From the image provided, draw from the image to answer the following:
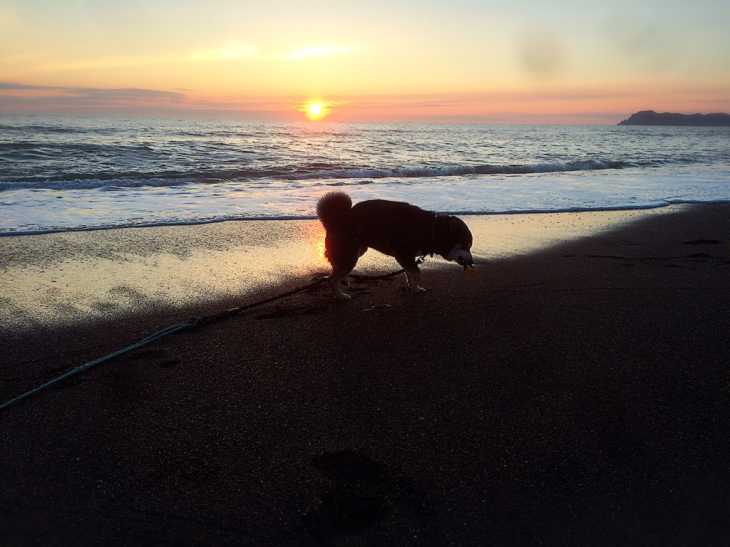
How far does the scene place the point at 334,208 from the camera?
18.4ft

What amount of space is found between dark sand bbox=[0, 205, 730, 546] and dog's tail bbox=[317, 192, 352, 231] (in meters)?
0.97

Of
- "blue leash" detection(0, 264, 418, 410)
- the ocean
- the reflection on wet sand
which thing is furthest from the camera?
the ocean

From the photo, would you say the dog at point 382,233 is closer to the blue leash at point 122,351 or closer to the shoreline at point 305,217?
the blue leash at point 122,351

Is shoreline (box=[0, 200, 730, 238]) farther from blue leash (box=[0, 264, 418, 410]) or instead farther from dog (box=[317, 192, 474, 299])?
dog (box=[317, 192, 474, 299])

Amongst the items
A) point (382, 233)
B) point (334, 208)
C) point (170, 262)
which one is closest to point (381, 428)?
point (382, 233)

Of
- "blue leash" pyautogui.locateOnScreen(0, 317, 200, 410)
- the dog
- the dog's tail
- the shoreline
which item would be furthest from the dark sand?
the shoreline

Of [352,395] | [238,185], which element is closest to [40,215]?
[238,185]

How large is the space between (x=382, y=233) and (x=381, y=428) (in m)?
2.83

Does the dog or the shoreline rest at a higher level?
the dog

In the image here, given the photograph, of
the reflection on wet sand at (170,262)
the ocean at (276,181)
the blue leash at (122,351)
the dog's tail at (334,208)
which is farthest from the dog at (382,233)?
the ocean at (276,181)

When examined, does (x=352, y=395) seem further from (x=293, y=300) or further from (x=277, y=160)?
(x=277, y=160)

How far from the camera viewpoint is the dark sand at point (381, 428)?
2402 millimetres

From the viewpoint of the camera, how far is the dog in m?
5.60

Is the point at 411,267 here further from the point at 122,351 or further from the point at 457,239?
the point at 122,351
